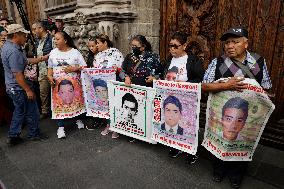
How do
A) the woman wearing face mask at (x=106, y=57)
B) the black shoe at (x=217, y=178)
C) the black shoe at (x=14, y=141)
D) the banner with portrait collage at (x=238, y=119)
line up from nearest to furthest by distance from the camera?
the banner with portrait collage at (x=238, y=119) < the black shoe at (x=217, y=178) < the black shoe at (x=14, y=141) < the woman wearing face mask at (x=106, y=57)

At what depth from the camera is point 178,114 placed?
3143 millimetres

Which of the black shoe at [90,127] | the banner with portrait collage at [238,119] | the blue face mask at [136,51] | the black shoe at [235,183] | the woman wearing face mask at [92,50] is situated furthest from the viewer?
the black shoe at [90,127]

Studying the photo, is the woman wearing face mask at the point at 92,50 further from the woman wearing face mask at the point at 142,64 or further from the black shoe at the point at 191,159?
the black shoe at the point at 191,159

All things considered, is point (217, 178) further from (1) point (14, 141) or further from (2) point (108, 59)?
(1) point (14, 141)

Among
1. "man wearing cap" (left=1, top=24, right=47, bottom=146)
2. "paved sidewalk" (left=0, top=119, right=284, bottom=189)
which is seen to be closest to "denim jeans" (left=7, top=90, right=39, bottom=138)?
"man wearing cap" (left=1, top=24, right=47, bottom=146)

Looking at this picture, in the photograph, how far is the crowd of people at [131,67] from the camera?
267 centimetres

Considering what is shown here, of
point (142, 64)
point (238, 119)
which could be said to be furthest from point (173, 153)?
point (142, 64)

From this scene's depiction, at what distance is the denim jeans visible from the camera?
12.7ft

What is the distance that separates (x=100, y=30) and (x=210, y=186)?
3861 mm

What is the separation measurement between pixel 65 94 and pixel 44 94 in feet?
3.95

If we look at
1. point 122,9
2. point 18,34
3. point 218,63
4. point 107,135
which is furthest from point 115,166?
point 122,9

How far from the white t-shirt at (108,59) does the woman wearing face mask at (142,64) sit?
1.65 ft

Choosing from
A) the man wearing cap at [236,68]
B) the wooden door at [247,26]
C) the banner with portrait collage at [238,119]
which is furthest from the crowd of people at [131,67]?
the wooden door at [247,26]

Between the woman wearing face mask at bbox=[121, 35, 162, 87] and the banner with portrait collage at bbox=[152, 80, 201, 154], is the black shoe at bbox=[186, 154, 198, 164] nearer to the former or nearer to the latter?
the banner with portrait collage at bbox=[152, 80, 201, 154]
